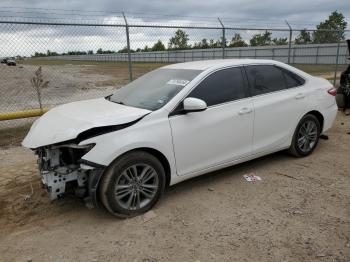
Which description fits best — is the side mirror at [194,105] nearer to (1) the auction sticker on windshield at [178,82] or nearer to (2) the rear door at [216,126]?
(2) the rear door at [216,126]

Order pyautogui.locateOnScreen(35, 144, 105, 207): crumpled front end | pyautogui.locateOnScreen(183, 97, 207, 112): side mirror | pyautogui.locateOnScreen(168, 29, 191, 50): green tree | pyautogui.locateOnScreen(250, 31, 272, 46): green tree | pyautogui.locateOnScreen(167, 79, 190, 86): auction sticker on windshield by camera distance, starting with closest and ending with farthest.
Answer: pyautogui.locateOnScreen(35, 144, 105, 207): crumpled front end < pyautogui.locateOnScreen(183, 97, 207, 112): side mirror < pyautogui.locateOnScreen(167, 79, 190, 86): auction sticker on windshield < pyautogui.locateOnScreen(168, 29, 191, 50): green tree < pyautogui.locateOnScreen(250, 31, 272, 46): green tree

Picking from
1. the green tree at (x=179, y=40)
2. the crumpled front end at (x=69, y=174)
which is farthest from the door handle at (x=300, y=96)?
the green tree at (x=179, y=40)

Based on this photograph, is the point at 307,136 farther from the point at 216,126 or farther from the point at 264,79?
the point at 216,126

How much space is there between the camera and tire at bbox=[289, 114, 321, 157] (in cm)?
564

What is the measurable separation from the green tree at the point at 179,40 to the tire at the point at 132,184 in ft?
20.7

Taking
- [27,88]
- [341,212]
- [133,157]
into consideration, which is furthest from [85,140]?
[27,88]

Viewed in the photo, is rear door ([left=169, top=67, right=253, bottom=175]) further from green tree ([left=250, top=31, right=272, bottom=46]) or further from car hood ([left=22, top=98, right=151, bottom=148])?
green tree ([left=250, top=31, right=272, bottom=46])

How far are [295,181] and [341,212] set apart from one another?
97cm

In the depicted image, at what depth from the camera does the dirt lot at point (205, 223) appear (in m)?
3.35

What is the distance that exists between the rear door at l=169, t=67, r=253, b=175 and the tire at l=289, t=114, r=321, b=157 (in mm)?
1127

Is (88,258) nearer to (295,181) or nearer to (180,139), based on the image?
(180,139)

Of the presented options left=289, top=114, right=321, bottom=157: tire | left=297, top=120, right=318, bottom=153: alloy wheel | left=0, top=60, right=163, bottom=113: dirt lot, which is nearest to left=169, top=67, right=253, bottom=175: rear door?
left=289, top=114, right=321, bottom=157: tire

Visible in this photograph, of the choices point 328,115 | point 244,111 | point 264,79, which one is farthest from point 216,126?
point 328,115

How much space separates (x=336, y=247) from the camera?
11.0ft
